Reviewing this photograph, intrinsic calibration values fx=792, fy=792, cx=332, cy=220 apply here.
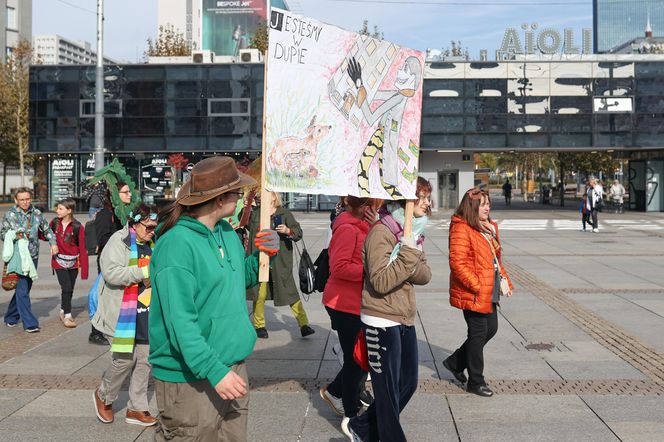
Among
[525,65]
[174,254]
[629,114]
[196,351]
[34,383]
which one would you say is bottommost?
[34,383]

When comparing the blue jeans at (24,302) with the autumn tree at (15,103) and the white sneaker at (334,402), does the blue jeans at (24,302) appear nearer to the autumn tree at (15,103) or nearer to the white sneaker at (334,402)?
the white sneaker at (334,402)

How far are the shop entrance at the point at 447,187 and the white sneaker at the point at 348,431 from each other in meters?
38.3

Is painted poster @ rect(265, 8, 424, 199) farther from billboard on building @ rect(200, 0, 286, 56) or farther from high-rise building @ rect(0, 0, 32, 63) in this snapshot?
high-rise building @ rect(0, 0, 32, 63)

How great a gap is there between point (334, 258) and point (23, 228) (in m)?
5.60

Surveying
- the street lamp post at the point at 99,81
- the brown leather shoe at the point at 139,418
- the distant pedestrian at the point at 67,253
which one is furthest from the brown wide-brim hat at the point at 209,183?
the street lamp post at the point at 99,81

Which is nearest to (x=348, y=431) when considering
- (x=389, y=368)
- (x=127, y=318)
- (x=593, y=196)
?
(x=389, y=368)

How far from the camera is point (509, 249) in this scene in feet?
65.9

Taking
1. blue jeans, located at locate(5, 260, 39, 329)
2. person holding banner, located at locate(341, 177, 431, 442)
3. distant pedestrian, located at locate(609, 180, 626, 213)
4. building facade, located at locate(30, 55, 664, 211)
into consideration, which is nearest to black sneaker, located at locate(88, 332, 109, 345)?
blue jeans, located at locate(5, 260, 39, 329)

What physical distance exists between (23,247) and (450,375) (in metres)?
5.29

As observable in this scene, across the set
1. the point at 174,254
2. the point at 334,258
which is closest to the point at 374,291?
the point at 334,258

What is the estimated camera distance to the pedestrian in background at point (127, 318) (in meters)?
5.73

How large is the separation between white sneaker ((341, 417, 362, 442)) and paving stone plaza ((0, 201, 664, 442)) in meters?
0.08

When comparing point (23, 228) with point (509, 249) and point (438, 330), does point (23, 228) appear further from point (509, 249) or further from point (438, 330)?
point (509, 249)

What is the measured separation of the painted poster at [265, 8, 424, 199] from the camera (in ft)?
15.2
